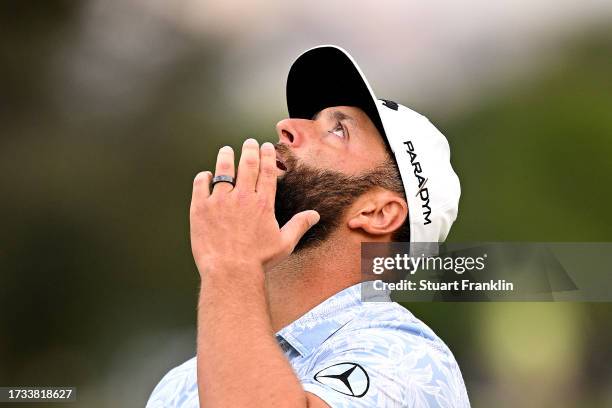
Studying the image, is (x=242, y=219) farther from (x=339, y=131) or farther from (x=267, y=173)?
(x=339, y=131)

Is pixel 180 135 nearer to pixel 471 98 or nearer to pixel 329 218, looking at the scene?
pixel 471 98

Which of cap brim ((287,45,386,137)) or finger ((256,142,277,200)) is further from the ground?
cap brim ((287,45,386,137))

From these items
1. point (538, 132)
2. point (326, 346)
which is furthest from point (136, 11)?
point (326, 346)

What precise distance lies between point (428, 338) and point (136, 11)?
795cm

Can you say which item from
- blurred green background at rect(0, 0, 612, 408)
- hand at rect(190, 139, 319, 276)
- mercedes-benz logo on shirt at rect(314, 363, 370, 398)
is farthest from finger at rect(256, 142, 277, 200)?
blurred green background at rect(0, 0, 612, 408)

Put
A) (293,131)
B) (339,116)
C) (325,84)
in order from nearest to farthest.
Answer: (293,131) < (339,116) < (325,84)

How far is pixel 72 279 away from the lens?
788 centimetres

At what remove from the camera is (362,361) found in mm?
1818

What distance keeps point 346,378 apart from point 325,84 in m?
1.41

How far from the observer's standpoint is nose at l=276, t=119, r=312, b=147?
264cm

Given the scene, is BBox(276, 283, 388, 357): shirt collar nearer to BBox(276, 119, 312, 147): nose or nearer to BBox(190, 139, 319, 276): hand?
BBox(190, 139, 319, 276): hand

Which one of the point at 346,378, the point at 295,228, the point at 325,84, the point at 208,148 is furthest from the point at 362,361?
the point at 208,148

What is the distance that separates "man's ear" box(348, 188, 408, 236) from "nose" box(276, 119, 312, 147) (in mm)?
271

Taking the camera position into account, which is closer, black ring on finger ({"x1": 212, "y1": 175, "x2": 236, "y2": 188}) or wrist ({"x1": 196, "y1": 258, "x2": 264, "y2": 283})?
wrist ({"x1": 196, "y1": 258, "x2": 264, "y2": 283})
